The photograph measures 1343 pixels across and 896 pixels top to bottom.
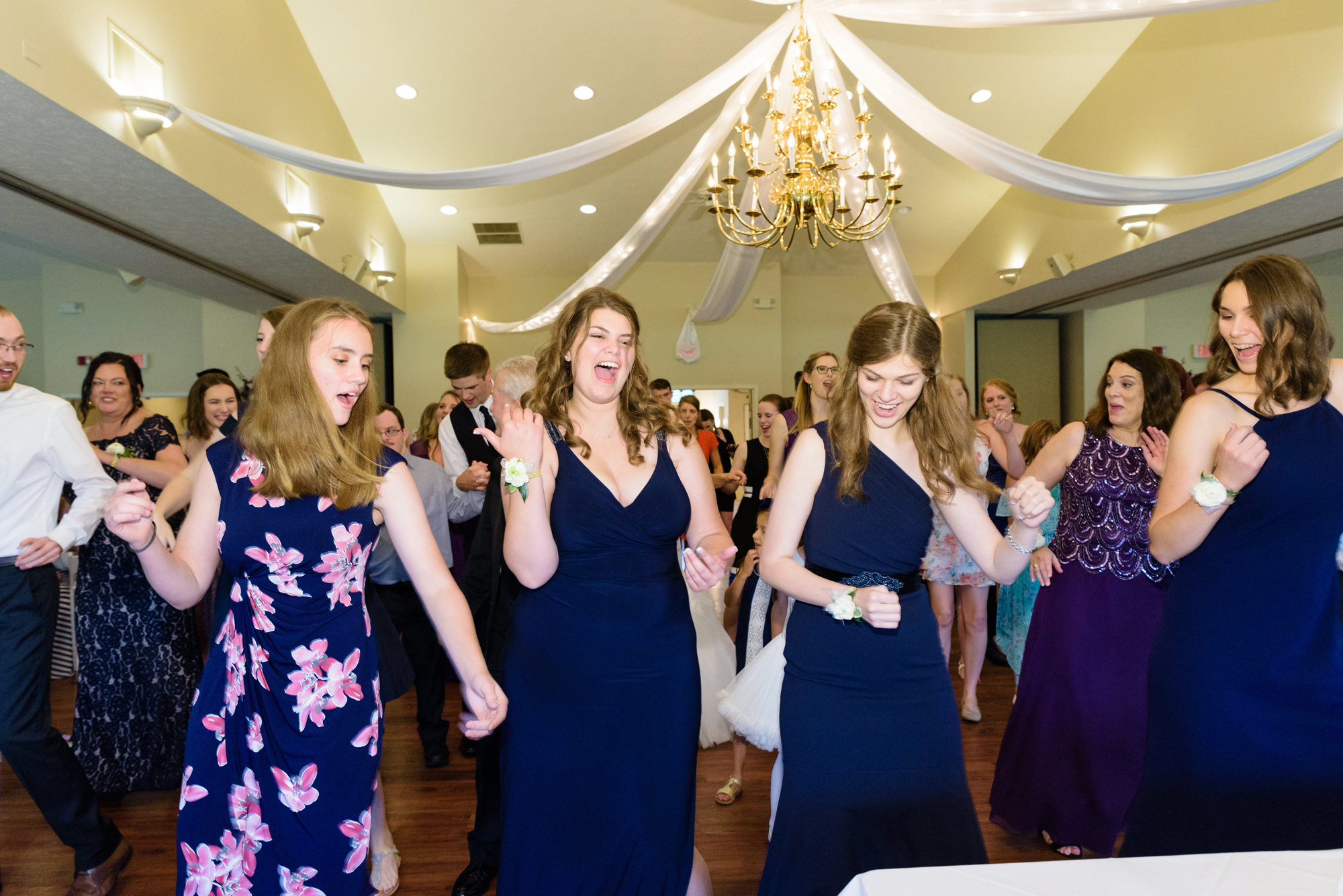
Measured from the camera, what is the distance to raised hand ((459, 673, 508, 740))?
1.57 m

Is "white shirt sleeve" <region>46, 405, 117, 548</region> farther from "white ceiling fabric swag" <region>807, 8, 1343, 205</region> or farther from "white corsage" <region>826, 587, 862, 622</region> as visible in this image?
"white ceiling fabric swag" <region>807, 8, 1343, 205</region>

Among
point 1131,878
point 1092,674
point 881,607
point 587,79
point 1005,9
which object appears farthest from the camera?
point 587,79

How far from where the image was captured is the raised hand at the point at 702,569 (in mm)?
1744

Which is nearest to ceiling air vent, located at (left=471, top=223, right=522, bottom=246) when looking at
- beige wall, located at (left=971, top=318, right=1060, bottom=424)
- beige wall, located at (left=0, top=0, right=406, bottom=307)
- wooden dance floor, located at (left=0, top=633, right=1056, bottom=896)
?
beige wall, located at (left=0, top=0, right=406, bottom=307)

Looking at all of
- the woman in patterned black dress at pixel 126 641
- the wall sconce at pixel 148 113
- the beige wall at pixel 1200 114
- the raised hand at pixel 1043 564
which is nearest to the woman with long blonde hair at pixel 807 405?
the raised hand at pixel 1043 564

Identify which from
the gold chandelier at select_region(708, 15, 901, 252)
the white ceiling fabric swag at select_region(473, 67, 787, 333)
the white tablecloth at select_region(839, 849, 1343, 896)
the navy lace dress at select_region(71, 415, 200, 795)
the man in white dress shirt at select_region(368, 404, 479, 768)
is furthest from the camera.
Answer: the white ceiling fabric swag at select_region(473, 67, 787, 333)

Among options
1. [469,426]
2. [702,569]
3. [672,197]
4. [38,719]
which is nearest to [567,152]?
[672,197]

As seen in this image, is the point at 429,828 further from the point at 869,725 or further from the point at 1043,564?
the point at 1043,564

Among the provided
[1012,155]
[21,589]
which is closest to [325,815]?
[21,589]

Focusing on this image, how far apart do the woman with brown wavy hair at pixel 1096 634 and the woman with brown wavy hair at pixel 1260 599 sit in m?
0.62

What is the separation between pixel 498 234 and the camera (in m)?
9.70

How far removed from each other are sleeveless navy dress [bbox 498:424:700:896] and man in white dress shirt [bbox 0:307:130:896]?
1445 mm

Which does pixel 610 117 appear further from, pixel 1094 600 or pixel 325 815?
pixel 325 815

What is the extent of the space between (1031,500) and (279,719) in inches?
61.9
